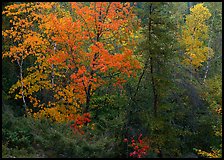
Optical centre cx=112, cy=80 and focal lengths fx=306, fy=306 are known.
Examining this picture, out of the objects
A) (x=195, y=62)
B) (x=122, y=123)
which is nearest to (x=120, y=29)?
(x=122, y=123)

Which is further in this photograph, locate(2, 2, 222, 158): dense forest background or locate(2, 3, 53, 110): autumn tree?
locate(2, 3, 53, 110): autumn tree

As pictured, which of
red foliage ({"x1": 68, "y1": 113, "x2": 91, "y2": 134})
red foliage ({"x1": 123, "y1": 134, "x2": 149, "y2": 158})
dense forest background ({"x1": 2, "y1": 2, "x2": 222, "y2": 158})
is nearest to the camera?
dense forest background ({"x1": 2, "y1": 2, "x2": 222, "y2": 158})

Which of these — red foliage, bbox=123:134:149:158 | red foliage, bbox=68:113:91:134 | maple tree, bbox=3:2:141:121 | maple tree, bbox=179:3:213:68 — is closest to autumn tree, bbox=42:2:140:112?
maple tree, bbox=3:2:141:121

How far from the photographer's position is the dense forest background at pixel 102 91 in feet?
40.7

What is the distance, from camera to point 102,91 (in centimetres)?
1725

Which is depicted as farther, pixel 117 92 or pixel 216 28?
→ pixel 216 28

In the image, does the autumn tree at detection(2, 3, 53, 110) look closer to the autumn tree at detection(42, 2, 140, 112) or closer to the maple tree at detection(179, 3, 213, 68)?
the autumn tree at detection(42, 2, 140, 112)

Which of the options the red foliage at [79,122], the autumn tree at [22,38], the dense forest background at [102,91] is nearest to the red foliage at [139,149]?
the dense forest background at [102,91]

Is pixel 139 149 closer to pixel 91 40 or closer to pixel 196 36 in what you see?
pixel 91 40

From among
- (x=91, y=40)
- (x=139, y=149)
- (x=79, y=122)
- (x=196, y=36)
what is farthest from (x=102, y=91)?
(x=196, y=36)

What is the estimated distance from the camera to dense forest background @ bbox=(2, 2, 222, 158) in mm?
12391

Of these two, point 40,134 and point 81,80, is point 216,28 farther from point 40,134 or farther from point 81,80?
point 40,134

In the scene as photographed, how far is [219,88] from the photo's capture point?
15172 mm

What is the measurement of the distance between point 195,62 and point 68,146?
14.0 metres
